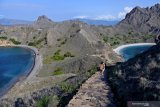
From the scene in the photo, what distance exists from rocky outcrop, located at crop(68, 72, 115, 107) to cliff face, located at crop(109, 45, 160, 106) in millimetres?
591

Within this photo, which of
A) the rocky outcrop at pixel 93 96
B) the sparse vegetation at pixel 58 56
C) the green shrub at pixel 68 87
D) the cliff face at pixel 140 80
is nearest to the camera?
the cliff face at pixel 140 80

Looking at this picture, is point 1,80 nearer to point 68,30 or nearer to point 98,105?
point 98,105

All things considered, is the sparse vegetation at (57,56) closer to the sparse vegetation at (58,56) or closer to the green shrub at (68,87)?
the sparse vegetation at (58,56)

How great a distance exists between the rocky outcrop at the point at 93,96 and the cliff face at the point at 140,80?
59 cm

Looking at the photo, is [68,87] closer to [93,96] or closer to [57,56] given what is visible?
[93,96]

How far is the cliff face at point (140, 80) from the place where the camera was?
65.5 ft

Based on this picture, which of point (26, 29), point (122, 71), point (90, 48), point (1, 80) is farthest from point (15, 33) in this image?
point (122, 71)

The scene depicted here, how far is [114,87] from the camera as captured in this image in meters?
24.2

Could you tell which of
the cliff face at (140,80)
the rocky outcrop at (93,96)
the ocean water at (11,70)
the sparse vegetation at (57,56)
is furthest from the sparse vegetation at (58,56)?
the cliff face at (140,80)

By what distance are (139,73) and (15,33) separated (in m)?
163

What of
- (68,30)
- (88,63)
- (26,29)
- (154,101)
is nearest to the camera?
(154,101)

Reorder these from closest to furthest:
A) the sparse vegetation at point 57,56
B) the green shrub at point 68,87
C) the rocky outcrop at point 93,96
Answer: the rocky outcrop at point 93,96, the green shrub at point 68,87, the sparse vegetation at point 57,56

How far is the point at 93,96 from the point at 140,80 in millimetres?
2996

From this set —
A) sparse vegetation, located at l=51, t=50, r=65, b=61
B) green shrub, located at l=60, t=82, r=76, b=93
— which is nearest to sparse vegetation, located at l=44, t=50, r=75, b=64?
sparse vegetation, located at l=51, t=50, r=65, b=61
